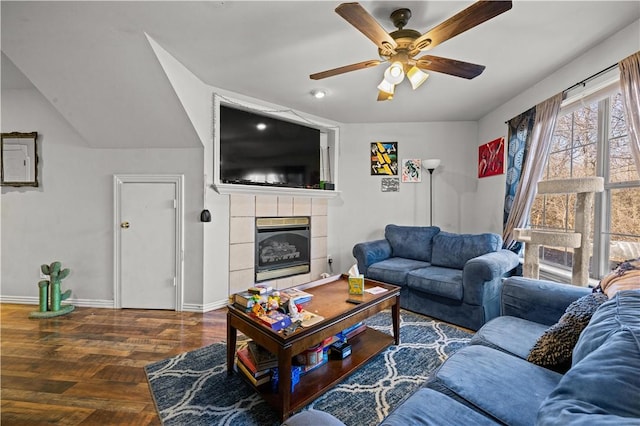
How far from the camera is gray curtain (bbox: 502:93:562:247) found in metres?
2.58

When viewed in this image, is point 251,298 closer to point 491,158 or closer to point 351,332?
point 351,332

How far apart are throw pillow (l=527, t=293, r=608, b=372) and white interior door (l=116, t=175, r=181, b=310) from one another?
3.12 meters

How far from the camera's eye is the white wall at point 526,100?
77.7 inches

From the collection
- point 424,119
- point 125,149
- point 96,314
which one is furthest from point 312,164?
point 96,314

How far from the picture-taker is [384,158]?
161 inches

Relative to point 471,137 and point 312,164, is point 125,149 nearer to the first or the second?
point 312,164

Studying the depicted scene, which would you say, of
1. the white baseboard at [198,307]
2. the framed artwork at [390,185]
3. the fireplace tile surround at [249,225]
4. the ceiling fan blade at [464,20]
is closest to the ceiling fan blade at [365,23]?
the ceiling fan blade at [464,20]

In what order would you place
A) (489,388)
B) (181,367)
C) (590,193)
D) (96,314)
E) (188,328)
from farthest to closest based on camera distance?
(96,314)
(188,328)
(590,193)
(181,367)
(489,388)

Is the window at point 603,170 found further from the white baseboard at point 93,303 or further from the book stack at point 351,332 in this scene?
the white baseboard at point 93,303

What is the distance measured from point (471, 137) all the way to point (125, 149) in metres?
4.47

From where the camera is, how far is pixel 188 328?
252cm

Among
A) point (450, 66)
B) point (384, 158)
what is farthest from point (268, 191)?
point (450, 66)

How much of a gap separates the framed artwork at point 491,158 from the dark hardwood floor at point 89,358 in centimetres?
368

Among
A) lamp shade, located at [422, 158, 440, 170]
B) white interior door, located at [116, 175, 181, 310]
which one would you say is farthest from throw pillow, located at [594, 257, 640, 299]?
white interior door, located at [116, 175, 181, 310]
